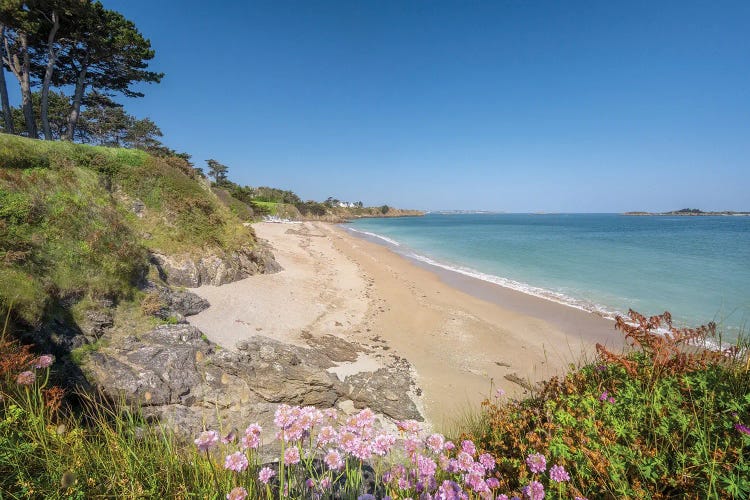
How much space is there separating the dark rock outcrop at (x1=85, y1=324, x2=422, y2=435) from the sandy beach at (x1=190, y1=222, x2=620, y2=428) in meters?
0.71

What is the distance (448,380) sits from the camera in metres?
7.92

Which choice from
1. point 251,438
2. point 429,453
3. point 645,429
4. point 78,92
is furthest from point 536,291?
point 78,92

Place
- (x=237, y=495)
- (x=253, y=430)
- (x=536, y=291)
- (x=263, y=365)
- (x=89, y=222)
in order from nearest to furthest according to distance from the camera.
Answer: (x=237, y=495), (x=253, y=430), (x=263, y=365), (x=89, y=222), (x=536, y=291)

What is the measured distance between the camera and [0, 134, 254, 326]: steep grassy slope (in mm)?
6773

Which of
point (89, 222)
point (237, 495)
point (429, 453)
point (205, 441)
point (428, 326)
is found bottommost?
point (428, 326)

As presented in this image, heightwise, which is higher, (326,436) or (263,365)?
(326,436)

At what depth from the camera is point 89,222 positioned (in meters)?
9.39

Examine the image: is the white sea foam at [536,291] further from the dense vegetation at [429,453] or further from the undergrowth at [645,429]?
the dense vegetation at [429,453]

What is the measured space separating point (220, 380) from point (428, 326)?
7.57 metres

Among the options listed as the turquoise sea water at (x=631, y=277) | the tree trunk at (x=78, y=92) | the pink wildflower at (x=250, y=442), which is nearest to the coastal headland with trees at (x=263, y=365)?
the pink wildflower at (x=250, y=442)

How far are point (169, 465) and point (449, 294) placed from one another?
613 inches

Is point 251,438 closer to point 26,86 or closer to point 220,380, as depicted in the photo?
point 220,380

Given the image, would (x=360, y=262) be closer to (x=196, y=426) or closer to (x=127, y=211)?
(x=127, y=211)

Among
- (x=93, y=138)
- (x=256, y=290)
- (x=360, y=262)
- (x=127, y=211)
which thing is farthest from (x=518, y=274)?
(x=93, y=138)
